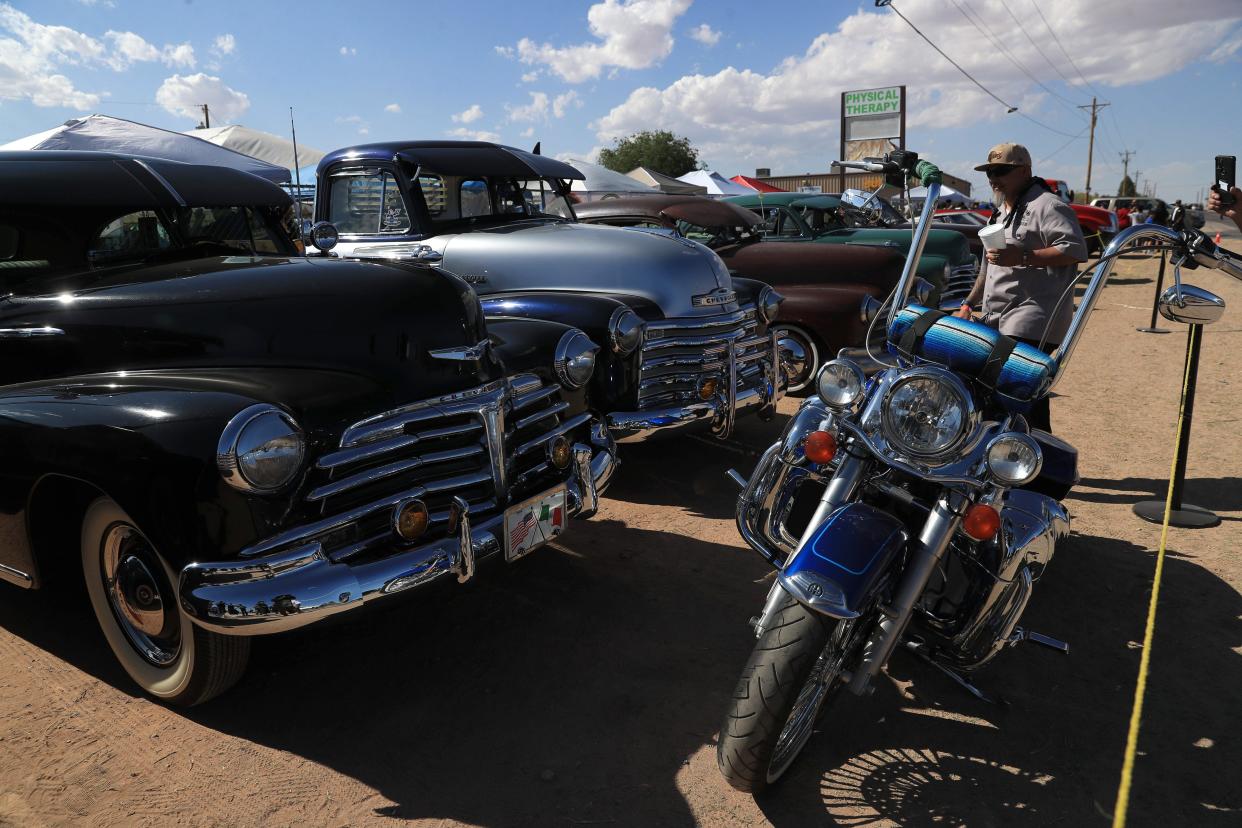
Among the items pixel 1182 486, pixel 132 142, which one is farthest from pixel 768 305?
pixel 132 142

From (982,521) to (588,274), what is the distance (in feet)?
11.7

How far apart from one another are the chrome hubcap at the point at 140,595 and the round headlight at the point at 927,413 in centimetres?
236

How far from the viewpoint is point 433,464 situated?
10.1 feet

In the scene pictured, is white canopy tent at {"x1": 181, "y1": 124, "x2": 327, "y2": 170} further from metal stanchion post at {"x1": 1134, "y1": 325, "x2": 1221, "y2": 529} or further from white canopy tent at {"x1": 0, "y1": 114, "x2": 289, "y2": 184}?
metal stanchion post at {"x1": 1134, "y1": 325, "x2": 1221, "y2": 529}

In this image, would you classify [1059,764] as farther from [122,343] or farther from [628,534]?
[122,343]

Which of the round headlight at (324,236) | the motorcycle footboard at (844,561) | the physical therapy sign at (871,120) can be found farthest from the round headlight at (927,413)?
the physical therapy sign at (871,120)

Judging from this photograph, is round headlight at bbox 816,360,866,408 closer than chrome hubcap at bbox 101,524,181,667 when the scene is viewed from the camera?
Yes

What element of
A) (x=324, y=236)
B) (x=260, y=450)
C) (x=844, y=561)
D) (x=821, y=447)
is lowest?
(x=844, y=561)

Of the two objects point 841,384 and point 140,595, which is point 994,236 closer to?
point 841,384

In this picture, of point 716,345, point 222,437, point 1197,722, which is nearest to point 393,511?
point 222,437

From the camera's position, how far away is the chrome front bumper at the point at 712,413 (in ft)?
16.7

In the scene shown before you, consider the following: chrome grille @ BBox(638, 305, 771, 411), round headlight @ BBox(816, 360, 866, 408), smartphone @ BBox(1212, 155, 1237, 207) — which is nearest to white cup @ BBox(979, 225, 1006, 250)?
smartphone @ BBox(1212, 155, 1237, 207)

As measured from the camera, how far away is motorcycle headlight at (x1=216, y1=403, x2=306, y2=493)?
2510mm

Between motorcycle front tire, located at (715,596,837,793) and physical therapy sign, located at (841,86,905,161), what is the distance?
100ft
